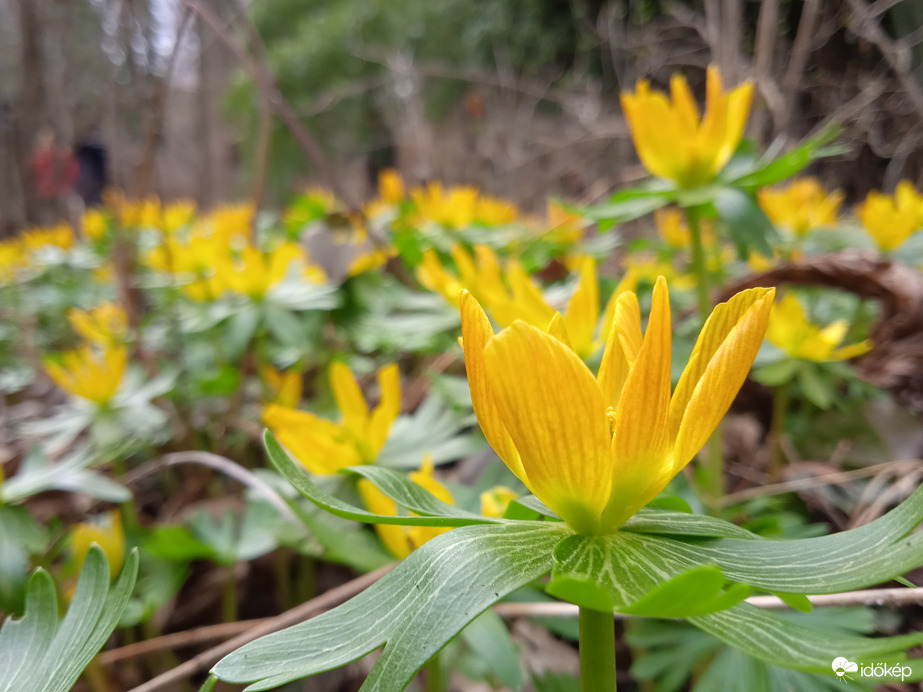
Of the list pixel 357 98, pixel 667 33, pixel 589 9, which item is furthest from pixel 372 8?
pixel 667 33

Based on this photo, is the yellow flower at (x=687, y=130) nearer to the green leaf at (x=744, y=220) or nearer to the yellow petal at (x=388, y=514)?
the green leaf at (x=744, y=220)

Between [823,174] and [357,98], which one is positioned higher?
[357,98]

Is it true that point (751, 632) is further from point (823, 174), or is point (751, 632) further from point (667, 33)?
point (667, 33)

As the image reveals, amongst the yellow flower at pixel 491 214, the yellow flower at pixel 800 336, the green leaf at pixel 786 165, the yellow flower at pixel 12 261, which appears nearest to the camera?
the green leaf at pixel 786 165

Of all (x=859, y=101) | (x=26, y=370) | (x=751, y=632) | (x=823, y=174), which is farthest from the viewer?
(x=823, y=174)

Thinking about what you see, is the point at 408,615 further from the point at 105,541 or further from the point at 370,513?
the point at 105,541

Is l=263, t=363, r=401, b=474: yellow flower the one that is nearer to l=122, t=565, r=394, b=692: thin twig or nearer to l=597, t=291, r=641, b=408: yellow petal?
l=122, t=565, r=394, b=692: thin twig

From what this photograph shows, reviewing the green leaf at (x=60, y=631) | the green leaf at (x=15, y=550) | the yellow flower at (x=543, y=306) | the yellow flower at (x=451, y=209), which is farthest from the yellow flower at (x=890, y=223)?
the green leaf at (x=15, y=550)

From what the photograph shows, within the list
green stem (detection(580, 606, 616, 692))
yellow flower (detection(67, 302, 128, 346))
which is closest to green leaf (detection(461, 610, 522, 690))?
green stem (detection(580, 606, 616, 692))

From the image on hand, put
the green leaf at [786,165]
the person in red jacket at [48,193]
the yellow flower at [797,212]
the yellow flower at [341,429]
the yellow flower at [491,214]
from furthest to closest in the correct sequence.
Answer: the person in red jacket at [48,193] < the yellow flower at [491,214] < the yellow flower at [797,212] < the green leaf at [786,165] < the yellow flower at [341,429]
